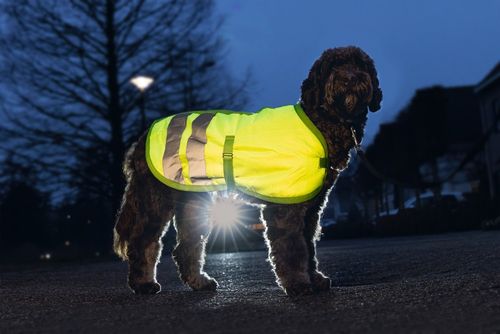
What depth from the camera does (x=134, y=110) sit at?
23453mm

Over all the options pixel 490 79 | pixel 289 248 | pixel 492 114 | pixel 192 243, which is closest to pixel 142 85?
pixel 192 243

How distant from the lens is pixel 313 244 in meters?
5.13

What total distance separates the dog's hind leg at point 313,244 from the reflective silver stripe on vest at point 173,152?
0.96 m

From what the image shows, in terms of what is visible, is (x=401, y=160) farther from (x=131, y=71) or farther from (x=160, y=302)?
(x=160, y=302)

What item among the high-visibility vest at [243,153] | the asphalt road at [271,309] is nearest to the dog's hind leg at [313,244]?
the asphalt road at [271,309]

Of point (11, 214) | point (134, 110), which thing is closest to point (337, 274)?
point (134, 110)

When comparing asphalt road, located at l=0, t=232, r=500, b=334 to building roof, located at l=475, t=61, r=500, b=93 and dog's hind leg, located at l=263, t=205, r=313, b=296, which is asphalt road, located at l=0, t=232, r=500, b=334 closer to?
dog's hind leg, located at l=263, t=205, r=313, b=296

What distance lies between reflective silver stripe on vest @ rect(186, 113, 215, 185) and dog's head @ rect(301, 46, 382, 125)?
80 cm

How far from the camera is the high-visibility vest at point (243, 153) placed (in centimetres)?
503

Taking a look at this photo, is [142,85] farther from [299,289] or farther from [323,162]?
[299,289]

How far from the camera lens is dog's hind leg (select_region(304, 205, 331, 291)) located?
5.05m

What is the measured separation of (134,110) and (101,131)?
1186 millimetres

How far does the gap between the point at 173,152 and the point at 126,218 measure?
0.62m

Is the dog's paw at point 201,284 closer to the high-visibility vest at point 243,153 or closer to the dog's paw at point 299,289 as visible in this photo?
the high-visibility vest at point 243,153
